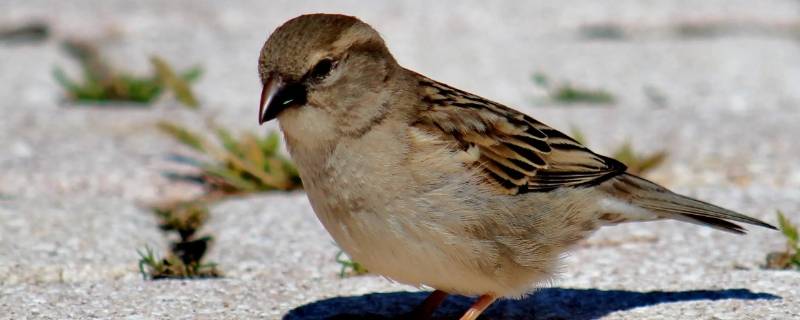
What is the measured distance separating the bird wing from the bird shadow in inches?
16.7

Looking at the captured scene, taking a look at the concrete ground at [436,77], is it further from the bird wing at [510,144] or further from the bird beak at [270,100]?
the bird beak at [270,100]

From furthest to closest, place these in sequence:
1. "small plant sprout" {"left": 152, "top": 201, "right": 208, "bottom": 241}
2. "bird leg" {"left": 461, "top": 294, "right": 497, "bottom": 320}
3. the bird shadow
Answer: "small plant sprout" {"left": 152, "top": 201, "right": 208, "bottom": 241} → the bird shadow → "bird leg" {"left": 461, "top": 294, "right": 497, "bottom": 320}

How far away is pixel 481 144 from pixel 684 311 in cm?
89

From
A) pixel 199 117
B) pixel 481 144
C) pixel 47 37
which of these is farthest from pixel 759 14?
pixel 481 144

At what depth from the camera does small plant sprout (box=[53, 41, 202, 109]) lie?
7281 mm

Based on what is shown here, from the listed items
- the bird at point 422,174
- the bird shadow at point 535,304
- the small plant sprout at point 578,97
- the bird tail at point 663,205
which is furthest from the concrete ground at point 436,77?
the bird at point 422,174

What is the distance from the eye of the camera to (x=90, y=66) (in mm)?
8094

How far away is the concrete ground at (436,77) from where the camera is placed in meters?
4.38

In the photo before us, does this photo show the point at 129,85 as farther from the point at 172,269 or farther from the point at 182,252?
the point at 172,269

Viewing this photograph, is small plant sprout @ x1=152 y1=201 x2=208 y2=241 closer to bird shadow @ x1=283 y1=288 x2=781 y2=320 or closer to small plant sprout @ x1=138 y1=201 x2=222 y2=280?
small plant sprout @ x1=138 y1=201 x2=222 y2=280

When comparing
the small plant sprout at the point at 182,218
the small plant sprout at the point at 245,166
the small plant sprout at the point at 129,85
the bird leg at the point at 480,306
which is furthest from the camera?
the small plant sprout at the point at 129,85

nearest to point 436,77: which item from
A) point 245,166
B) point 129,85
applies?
point 129,85

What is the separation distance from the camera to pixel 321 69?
4.02 metres

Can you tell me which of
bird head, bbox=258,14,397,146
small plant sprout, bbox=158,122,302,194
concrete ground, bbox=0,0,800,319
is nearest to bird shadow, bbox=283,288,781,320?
concrete ground, bbox=0,0,800,319
